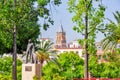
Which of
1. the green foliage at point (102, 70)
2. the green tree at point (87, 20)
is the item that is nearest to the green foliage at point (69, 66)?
the green foliage at point (102, 70)

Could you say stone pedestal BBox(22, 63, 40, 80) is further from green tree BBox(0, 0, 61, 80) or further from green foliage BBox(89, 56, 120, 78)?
green foliage BBox(89, 56, 120, 78)

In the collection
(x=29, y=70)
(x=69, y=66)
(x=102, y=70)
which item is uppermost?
(x=69, y=66)

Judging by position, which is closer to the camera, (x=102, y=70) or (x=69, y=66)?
(x=102, y=70)

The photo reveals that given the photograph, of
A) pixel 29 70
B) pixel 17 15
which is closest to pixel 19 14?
pixel 17 15

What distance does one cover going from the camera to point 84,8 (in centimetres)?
2625

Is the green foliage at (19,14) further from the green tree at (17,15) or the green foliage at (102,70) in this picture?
the green foliage at (102,70)

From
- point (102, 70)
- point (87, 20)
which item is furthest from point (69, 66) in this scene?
point (87, 20)

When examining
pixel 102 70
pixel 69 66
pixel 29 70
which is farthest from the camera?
pixel 69 66

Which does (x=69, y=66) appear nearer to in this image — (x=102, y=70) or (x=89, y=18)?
(x=102, y=70)

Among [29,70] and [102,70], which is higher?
[102,70]

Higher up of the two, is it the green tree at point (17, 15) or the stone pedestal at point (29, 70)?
the green tree at point (17, 15)

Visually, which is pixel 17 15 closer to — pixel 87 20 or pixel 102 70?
pixel 87 20

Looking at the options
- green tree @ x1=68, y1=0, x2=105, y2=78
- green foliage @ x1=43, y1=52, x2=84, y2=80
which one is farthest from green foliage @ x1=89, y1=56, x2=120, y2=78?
green tree @ x1=68, y1=0, x2=105, y2=78

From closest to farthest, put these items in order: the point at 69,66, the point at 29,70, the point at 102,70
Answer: the point at 29,70 → the point at 102,70 → the point at 69,66
